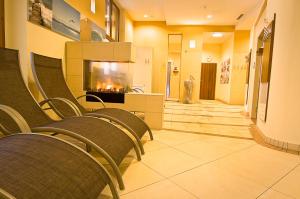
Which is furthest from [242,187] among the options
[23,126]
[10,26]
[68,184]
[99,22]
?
[99,22]

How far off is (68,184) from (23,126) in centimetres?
83

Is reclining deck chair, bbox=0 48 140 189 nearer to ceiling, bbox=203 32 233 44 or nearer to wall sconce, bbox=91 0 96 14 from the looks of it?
wall sconce, bbox=91 0 96 14

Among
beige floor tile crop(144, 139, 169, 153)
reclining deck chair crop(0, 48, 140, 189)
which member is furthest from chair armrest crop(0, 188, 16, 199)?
beige floor tile crop(144, 139, 169, 153)

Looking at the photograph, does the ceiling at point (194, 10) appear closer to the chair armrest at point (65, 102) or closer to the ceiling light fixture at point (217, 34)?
the ceiling light fixture at point (217, 34)

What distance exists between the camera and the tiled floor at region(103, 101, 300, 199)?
157 cm

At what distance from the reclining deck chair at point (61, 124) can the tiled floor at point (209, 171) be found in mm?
253

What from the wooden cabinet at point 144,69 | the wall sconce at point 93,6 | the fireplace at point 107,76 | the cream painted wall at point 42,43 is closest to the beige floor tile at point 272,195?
the fireplace at point 107,76

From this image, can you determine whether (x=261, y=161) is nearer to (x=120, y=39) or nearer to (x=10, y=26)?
Answer: (x=10, y=26)

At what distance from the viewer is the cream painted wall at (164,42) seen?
304 inches

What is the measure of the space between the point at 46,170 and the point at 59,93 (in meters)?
2.05

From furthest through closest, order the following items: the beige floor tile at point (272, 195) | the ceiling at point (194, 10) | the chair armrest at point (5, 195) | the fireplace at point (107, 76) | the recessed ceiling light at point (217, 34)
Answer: the recessed ceiling light at point (217, 34), the ceiling at point (194, 10), the fireplace at point (107, 76), the beige floor tile at point (272, 195), the chair armrest at point (5, 195)

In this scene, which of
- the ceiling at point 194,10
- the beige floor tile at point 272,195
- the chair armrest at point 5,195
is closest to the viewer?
the chair armrest at point 5,195

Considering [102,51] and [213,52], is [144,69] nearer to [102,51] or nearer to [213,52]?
[102,51]

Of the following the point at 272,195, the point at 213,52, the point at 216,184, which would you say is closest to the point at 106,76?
the point at 216,184
